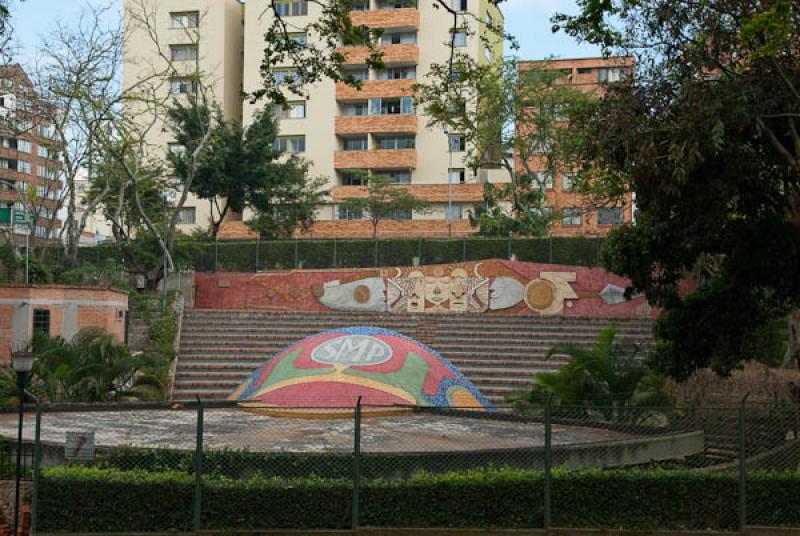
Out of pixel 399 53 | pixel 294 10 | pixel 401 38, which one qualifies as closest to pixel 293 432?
pixel 399 53

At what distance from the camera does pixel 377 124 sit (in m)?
52.5

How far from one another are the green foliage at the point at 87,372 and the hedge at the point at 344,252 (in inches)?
626

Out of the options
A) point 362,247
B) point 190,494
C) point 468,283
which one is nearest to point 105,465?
point 190,494

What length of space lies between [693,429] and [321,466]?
693cm

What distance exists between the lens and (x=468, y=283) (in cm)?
3344

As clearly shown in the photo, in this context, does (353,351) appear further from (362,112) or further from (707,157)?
(362,112)

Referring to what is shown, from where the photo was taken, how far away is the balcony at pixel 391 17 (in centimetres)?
5222

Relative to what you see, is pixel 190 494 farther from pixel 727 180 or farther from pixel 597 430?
pixel 727 180

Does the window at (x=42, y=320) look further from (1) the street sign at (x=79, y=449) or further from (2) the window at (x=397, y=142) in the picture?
(2) the window at (x=397, y=142)

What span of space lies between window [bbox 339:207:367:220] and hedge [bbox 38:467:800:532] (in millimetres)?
39053

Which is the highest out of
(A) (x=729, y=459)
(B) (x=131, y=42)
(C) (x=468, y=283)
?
(B) (x=131, y=42)

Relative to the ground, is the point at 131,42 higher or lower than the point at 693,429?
higher

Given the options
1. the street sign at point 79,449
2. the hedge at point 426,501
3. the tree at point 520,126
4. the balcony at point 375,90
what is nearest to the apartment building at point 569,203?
the tree at point 520,126

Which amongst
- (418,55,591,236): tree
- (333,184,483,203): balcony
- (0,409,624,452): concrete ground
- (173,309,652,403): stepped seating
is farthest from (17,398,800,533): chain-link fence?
(333,184,483,203): balcony
